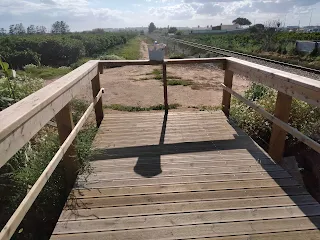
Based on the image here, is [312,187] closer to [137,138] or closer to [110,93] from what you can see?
[137,138]

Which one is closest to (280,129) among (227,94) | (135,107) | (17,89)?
(227,94)

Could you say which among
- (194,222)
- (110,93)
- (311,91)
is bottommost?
(110,93)

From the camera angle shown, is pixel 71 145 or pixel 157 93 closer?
pixel 71 145

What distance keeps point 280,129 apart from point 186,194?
121 centimetres

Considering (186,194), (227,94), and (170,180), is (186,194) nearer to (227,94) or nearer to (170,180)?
(170,180)

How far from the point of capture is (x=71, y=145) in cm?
253

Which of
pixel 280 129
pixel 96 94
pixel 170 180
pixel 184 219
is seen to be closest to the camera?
pixel 184 219

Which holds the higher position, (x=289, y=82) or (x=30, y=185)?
(x=289, y=82)

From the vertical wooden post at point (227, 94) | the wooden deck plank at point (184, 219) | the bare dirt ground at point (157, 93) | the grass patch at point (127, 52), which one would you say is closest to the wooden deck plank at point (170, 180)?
the wooden deck plank at point (184, 219)

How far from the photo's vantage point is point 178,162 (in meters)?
3.00

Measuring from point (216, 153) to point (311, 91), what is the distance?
4.41 feet

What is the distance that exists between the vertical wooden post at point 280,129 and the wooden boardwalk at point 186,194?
0.12 meters

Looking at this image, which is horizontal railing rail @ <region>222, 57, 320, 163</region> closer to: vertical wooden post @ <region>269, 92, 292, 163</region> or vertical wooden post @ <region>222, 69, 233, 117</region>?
vertical wooden post @ <region>269, 92, 292, 163</region>

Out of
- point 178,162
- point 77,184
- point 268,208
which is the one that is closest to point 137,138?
point 178,162
